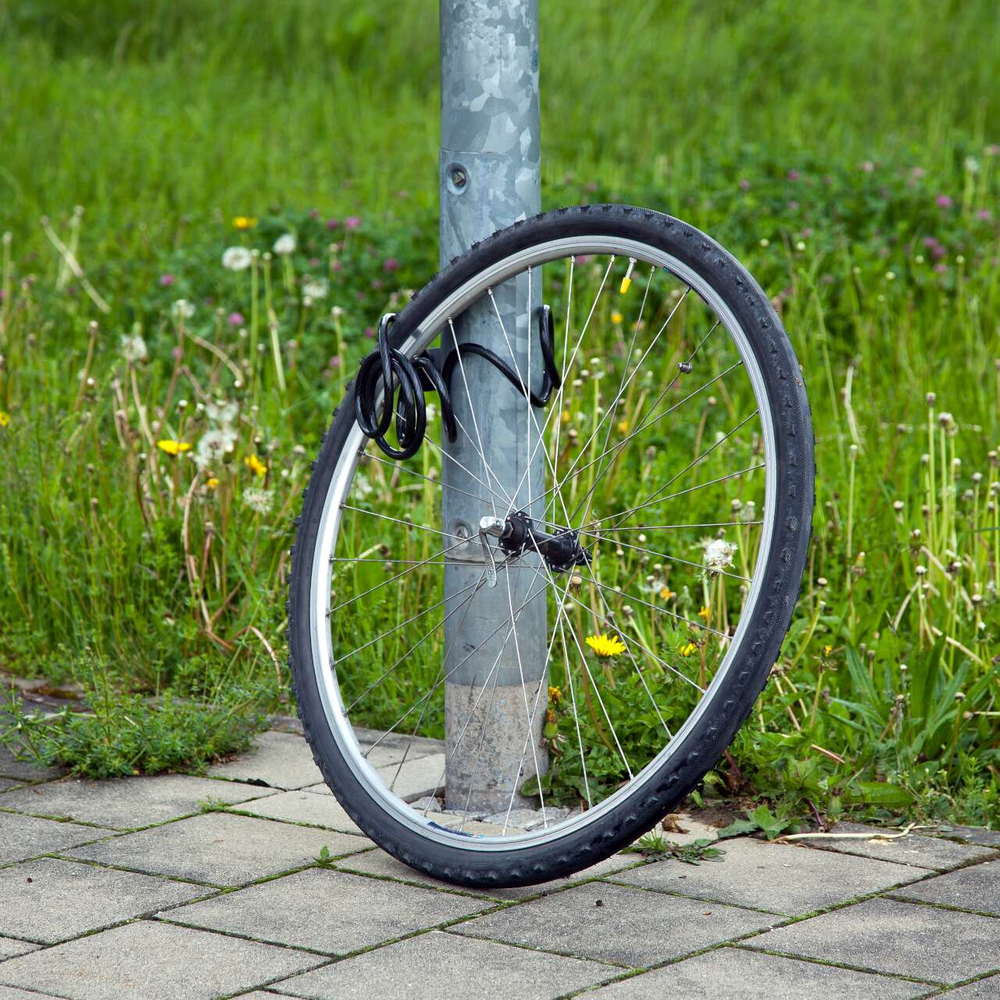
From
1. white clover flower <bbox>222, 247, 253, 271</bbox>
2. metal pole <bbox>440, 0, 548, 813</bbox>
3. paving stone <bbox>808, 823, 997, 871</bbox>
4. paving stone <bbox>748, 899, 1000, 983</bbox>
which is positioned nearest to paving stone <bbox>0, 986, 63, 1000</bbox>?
paving stone <bbox>748, 899, 1000, 983</bbox>

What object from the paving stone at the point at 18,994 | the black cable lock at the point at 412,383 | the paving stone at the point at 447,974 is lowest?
the paving stone at the point at 18,994

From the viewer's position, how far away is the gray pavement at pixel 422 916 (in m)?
2.31

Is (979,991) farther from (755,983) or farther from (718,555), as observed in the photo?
(718,555)

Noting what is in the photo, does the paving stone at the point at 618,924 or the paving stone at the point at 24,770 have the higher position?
the paving stone at the point at 24,770

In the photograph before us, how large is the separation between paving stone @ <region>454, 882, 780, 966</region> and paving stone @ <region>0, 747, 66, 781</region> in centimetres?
117

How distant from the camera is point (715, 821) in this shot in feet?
10.0

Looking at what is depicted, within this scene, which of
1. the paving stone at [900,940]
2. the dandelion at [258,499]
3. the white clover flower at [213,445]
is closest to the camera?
the paving stone at [900,940]

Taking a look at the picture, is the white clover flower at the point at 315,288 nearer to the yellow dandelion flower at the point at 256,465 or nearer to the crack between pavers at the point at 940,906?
the yellow dandelion flower at the point at 256,465

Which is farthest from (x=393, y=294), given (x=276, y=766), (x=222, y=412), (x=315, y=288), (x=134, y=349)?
(x=276, y=766)

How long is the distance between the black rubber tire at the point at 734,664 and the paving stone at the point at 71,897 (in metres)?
0.39

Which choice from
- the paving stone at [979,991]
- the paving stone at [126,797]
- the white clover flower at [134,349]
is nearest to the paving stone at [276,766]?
the paving stone at [126,797]

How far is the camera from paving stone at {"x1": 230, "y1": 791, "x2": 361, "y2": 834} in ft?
10.0

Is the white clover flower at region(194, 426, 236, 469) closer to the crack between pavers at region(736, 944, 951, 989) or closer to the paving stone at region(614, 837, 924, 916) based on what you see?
the paving stone at region(614, 837, 924, 916)

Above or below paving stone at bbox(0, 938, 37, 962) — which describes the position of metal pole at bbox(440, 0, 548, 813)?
above
